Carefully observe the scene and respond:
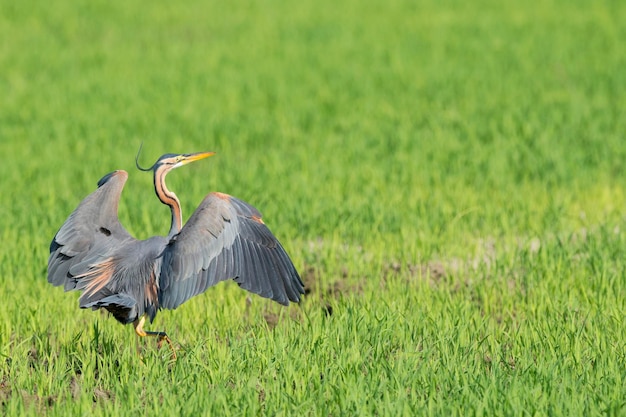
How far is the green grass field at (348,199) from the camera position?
15.0ft

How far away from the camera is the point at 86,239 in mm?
5164

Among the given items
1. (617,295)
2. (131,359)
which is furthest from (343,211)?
(131,359)

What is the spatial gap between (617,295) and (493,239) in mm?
1493

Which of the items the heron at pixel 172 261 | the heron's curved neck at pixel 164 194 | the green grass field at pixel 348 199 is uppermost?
the heron's curved neck at pixel 164 194

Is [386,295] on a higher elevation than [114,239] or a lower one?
lower

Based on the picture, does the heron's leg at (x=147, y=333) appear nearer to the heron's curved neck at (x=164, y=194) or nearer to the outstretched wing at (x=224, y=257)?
the outstretched wing at (x=224, y=257)

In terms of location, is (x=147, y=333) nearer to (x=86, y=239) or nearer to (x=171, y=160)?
(x=86, y=239)

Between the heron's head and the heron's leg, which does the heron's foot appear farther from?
the heron's head

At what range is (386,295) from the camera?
6094 millimetres

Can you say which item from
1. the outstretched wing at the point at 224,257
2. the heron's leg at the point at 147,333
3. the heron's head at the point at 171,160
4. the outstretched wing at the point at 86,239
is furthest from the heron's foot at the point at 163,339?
the heron's head at the point at 171,160

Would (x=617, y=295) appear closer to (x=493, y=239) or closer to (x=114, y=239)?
(x=493, y=239)

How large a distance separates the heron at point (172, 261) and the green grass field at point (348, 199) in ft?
0.88

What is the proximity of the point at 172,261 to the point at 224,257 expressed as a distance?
0.24 m

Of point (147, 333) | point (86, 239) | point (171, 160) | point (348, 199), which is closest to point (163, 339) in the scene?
point (147, 333)
